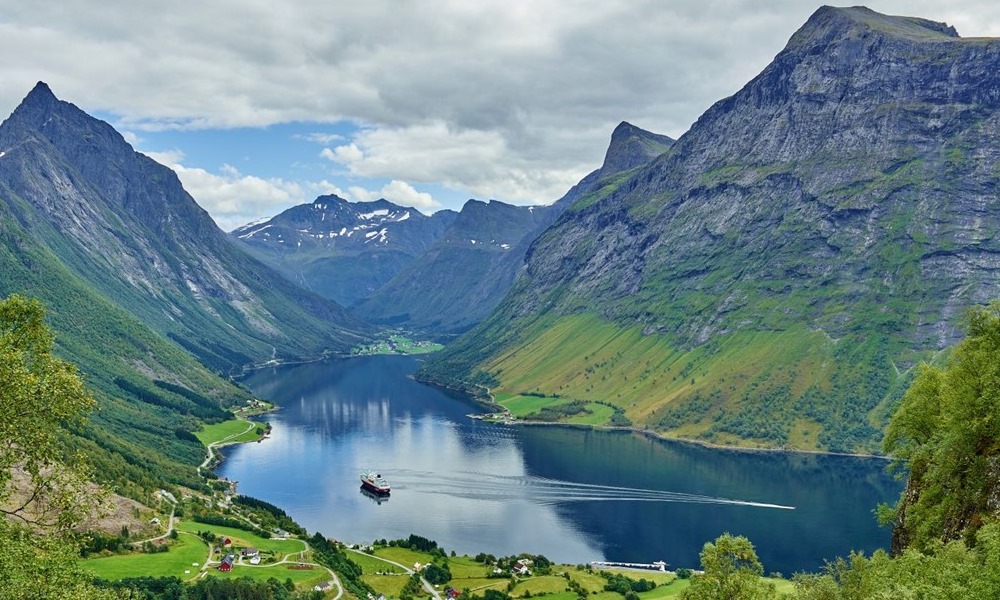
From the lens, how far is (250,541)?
5433 inches

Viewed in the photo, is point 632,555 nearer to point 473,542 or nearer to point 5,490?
point 473,542

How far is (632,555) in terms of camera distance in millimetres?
161625

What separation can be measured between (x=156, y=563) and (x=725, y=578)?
94.0 m

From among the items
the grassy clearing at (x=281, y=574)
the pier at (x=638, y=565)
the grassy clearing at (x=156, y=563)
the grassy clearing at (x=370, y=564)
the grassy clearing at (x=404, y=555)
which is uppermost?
the grassy clearing at (x=156, y=563)

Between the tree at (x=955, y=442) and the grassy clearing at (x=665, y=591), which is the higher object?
the tree at (x=955, y=442)

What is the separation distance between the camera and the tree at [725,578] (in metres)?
46.7

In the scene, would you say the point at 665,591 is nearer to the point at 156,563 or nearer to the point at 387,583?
the point at 387,583

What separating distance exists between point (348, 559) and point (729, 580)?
340 feet

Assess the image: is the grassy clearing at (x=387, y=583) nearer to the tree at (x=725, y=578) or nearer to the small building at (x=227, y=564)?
the small building at (x=227, y=564)

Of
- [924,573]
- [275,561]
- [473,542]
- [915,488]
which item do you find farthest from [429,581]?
[924,573]

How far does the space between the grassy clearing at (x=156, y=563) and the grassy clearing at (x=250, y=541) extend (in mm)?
10588

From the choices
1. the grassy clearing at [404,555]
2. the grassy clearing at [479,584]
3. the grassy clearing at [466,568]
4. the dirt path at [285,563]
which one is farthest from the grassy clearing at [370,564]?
the grassy clearing at [479,584]

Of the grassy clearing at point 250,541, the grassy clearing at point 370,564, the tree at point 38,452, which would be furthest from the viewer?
the grassy clearing at point 370,564

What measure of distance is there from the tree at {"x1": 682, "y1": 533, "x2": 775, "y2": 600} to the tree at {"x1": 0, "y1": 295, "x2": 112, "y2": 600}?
34.7 m
